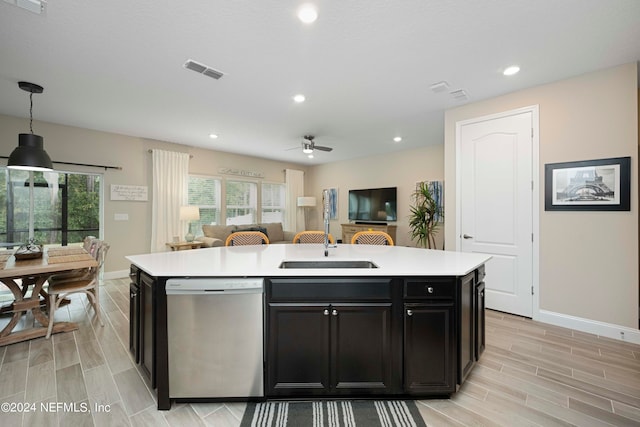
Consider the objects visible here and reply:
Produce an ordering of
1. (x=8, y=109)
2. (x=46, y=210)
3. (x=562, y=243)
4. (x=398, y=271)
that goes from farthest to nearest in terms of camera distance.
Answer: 1. (x=46, y=210)
2. (x=8, y=109)
3. (x=562, y=243)
4. (x=398, y=271)

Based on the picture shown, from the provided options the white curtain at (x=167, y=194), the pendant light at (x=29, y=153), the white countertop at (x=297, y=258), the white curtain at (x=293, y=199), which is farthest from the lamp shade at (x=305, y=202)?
the pendant light at (x=29, y=153)

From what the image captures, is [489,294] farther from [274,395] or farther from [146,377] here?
[146,377]

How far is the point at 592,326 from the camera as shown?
2.72m

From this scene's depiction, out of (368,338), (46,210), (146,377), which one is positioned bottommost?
(146,377)

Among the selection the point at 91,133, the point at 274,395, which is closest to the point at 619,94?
the point at 274,395

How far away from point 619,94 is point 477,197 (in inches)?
60.6

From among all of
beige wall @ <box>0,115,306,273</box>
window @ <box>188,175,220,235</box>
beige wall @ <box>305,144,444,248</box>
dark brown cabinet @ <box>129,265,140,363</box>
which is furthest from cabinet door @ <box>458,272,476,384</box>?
window @ <box>188,175,220,235</box>

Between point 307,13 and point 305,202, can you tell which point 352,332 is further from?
point 305,202

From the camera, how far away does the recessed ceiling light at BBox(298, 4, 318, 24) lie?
1.85 m

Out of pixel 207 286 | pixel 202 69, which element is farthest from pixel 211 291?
pixel 202 69

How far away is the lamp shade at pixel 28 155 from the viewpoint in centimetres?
287

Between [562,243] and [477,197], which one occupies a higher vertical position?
[477,197]

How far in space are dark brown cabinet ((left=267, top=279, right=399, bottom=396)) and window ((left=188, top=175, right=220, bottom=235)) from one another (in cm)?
506

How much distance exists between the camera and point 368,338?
1697 mm
